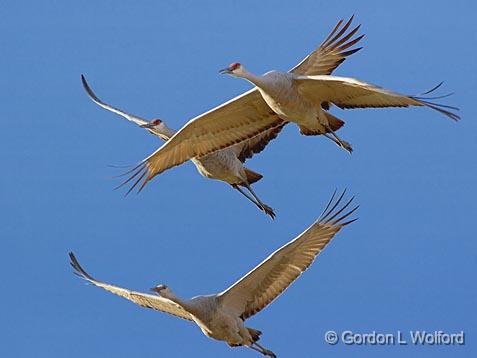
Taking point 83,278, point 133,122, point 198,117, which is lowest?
point 83,278

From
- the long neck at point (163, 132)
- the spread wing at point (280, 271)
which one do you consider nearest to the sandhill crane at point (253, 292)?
the spread wing at point (280, 271)

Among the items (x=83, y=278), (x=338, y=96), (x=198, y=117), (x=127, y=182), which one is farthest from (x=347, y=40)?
(x=83, y=278)

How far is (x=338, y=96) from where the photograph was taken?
18.4 metres

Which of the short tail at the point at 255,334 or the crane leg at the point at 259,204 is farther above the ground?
the crane leg at the point at 259,204

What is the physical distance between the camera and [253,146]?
2041cm

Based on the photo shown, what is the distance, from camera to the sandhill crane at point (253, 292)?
1808cm

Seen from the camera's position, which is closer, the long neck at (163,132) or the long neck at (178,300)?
the long neck at (178,300)

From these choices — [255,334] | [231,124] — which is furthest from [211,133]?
[255,334]

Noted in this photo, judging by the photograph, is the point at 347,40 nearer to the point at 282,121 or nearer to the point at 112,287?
the point at 282,121

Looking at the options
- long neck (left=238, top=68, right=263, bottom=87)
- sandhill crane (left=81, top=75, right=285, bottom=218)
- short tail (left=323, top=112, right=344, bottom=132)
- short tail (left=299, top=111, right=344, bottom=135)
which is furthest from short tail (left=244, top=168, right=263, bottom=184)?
long neck (left=238, top=68, right=263, bottom=87)

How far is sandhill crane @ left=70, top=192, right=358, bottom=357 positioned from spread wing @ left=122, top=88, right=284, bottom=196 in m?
1.54

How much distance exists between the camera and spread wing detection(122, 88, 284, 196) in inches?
741

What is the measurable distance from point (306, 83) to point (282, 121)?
1.39 metres

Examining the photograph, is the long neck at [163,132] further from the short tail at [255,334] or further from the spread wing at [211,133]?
the short tail at [255,334]
